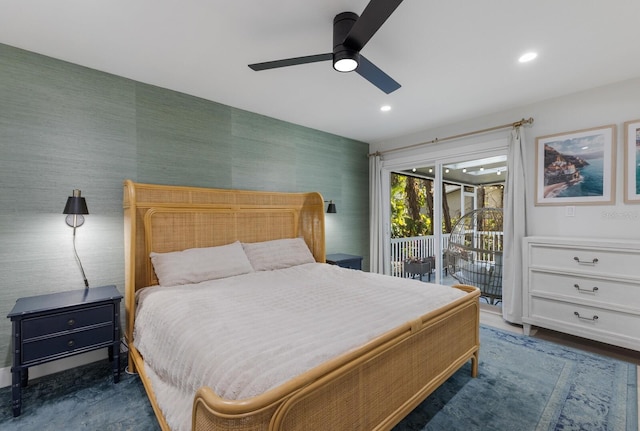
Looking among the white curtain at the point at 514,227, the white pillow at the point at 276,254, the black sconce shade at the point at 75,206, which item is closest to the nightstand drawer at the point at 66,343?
the black sconce shade at the point at 75,206

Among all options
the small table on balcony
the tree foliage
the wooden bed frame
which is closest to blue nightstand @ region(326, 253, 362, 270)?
the wooden bed frame

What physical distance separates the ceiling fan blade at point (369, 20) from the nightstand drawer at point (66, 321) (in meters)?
2.46

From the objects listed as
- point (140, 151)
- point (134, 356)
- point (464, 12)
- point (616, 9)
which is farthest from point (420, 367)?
point (140, 151)

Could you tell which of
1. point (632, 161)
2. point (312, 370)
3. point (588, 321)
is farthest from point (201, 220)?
point (632, 161)

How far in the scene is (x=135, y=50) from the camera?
223 centimetres

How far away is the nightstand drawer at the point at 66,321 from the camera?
1.86 meters

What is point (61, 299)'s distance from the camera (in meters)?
2.11

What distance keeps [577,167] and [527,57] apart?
142 cm

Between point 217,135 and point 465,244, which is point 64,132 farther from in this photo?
point 465,244

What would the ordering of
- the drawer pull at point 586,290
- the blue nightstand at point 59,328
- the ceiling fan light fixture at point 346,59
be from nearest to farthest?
1. the ceiling fan light fixture at point 346,59
2. the blue nightstand at point 59,328
3. the drawer pull at point 586,290

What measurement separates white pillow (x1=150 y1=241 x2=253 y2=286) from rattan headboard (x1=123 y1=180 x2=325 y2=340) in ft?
0.62

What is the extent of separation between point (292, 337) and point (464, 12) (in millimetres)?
2155

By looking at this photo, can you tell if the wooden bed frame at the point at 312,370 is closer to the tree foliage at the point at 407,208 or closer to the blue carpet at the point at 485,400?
the blue carpet at the point at 485,400

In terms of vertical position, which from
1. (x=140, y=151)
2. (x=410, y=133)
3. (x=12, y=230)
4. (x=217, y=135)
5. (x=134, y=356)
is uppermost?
(x=410, y=133)
